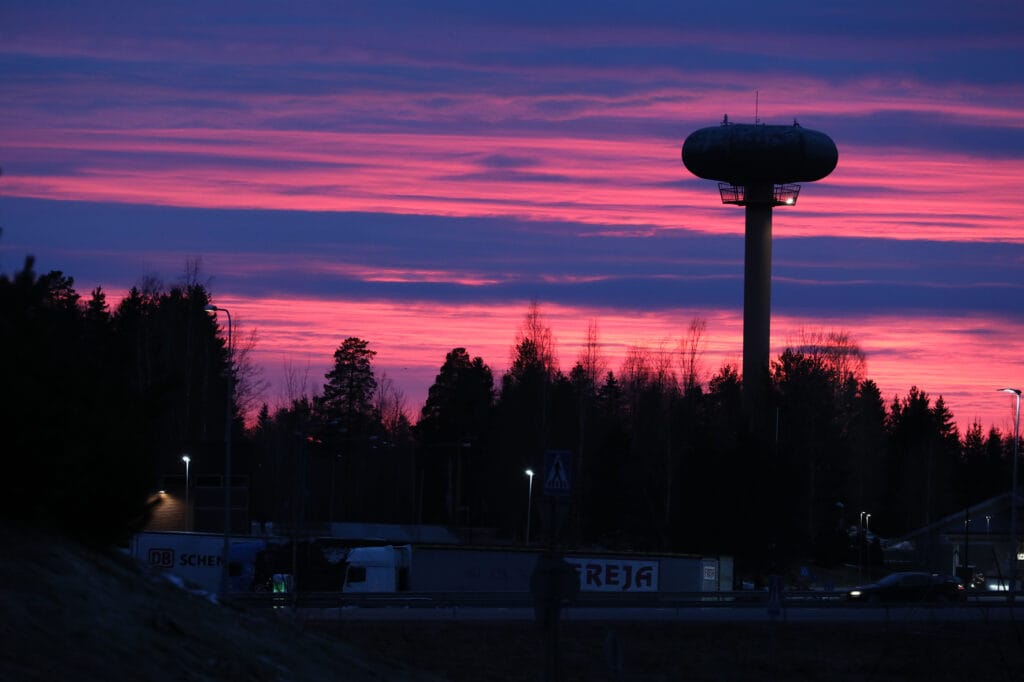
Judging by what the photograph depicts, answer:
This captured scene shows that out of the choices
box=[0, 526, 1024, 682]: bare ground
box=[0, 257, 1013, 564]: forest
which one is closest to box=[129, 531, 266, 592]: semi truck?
box=[0, 257, 1013, 564]: forest

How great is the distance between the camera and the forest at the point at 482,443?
16875mm

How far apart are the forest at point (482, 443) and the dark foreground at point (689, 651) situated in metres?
9.16

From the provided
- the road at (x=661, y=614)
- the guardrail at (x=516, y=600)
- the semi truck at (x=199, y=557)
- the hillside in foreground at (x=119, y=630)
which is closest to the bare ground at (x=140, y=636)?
the hillside in foreground at (x=119, y=630)

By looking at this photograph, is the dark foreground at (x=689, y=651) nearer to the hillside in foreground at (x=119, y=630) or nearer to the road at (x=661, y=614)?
the road at (x=661, y=614)

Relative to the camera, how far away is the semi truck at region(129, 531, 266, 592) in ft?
176

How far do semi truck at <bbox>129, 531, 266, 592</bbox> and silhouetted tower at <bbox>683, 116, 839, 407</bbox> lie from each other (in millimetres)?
51753

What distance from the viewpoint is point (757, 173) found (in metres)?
101

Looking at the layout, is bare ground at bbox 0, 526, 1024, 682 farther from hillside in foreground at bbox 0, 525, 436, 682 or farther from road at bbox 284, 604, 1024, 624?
road at bbox 284, 604, 1024, 624

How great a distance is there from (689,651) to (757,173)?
2676 inches

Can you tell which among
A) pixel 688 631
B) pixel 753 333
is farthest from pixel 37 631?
pixel 753 333

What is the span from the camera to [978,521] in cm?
8819

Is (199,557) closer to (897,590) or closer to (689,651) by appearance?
(689,651)

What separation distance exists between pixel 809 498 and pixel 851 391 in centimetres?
3676

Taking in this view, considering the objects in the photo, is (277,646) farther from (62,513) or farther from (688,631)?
(688,631)
